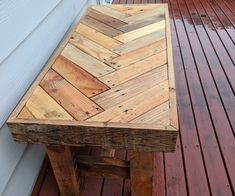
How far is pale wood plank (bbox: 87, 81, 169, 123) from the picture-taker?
2.99ft

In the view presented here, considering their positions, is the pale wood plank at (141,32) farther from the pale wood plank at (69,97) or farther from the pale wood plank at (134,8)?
the pale wood plank at (69,97)

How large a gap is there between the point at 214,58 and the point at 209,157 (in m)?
1.18

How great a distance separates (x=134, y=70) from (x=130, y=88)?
0.14 m

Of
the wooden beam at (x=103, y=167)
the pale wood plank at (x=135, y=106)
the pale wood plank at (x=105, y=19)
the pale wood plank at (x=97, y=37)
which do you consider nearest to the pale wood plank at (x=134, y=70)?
the pale wood plank at (x=135, y=106)

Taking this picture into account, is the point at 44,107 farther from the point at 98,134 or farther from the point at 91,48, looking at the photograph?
the point at 91,48

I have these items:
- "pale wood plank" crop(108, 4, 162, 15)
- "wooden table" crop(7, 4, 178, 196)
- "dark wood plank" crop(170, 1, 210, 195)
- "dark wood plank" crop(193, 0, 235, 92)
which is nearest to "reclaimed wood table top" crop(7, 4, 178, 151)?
"wooden table" crop(7, 4, 178, 196)

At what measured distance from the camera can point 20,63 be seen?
45.1 inches

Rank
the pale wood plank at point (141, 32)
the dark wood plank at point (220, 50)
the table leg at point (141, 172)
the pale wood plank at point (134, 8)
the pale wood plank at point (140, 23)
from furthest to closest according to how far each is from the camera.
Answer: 1. the dark wood plank at point (220, 50)
2. the pale wood plank at point (134, 8)
3. the pale wood plank at point (140, 23)
4. the pale wood plank at point (141, 32)
5. the table leg at point (141, 172)

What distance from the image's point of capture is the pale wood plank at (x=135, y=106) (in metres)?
0.91

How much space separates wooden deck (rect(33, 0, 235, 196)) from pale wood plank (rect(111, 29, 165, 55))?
21.6 inches

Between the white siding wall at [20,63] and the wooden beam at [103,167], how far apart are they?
266 mm

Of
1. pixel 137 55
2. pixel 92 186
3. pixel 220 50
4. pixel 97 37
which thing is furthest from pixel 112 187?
pixel 220 50

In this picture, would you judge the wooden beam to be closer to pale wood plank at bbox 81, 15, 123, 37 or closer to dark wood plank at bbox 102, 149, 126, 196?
dark wood plank at bbox 102, 149, 126, 196

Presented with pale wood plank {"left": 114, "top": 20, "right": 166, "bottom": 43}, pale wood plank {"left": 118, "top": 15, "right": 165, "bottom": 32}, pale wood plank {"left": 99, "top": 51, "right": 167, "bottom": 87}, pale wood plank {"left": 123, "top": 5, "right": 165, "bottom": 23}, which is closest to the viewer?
pale wood plank {"left": 99, "top": 51, "right": 167, "bottom": 87}
